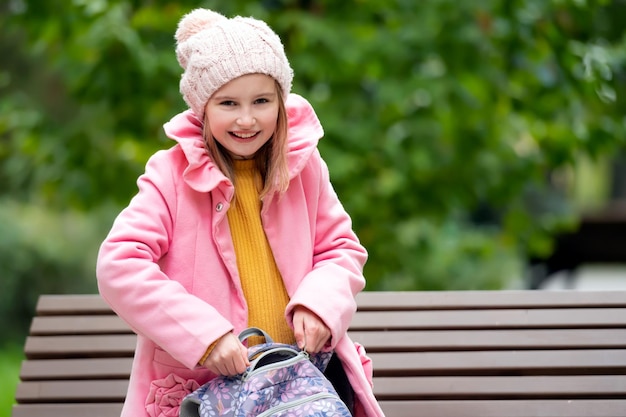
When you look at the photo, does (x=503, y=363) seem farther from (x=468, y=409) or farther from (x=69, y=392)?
(x=69, y=392)

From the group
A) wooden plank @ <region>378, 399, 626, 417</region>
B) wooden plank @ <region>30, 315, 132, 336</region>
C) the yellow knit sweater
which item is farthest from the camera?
wooden plank @ <region>30, 315, 132, 336</region>

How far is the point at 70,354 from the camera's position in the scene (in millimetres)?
3658

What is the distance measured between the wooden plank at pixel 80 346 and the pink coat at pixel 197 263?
88 centimetres

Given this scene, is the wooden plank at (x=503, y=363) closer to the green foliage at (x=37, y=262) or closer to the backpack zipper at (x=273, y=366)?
the backpack zipper at (x=273, y=366)

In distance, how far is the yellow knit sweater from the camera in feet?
9.14

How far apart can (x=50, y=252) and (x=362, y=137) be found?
5863 millimetres

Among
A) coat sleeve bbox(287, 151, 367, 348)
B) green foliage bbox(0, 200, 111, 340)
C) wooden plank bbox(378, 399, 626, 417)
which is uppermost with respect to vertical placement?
coat sleeve bbox(287, 151, 367, 348)

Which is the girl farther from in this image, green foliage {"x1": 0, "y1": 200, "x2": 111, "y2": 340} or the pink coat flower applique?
green foliage {"x1": 0, "y1": 200, "x2": 111, "y2": 340}

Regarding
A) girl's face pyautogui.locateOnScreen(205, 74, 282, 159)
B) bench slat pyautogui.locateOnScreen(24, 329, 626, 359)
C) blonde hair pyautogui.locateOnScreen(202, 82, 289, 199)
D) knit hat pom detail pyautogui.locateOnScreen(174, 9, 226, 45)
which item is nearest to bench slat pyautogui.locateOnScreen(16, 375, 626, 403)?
bench slat pyautogui.locateOnScreen(24, 329, 626, 359)

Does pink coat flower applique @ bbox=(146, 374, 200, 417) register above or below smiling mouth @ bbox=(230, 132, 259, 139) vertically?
below

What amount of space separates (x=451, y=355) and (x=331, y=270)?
2.98 ft

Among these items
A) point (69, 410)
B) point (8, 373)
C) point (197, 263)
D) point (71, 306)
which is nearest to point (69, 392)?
point (69, 410)

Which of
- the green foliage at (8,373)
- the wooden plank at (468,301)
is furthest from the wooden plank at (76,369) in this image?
the green foliage at (8,373)

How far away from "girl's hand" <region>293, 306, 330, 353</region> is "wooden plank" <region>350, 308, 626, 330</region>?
97cm
